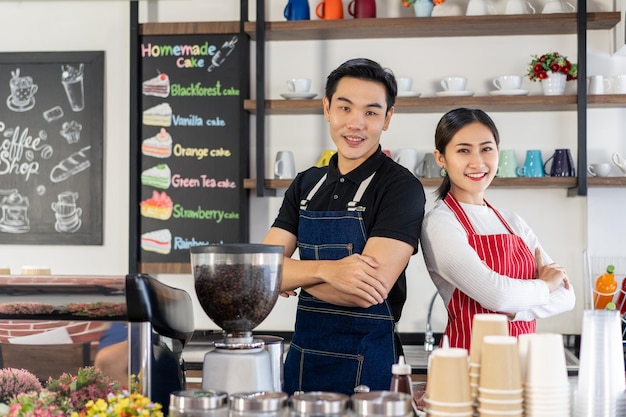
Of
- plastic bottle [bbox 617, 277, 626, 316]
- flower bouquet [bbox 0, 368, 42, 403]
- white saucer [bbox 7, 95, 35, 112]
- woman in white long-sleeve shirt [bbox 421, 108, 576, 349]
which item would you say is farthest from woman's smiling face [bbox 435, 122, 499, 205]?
white saucer [bbox 7, 95, 35, 112]

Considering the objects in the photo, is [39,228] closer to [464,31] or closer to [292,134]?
[292,134]

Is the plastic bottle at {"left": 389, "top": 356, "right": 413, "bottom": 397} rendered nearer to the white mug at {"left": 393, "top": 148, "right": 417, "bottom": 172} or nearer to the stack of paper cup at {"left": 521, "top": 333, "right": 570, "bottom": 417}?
the stack of paper cup at {"left": 521, "top": 333, "right": 570, "bottom": 417}

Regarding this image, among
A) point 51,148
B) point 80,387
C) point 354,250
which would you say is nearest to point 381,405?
point 80,387

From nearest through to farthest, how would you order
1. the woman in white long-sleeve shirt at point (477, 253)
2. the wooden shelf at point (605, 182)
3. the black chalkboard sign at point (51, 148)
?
the woman in white long-sleeve shirt at point (477, 253) → the wooden shelf at point (605, 182) → the black chalkboard sign at point (51, 148)

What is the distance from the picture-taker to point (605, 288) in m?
3.61

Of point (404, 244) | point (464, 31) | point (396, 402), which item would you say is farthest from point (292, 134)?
point (396, 402)

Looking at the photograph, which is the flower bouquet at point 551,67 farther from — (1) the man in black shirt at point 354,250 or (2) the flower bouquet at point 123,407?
(2) the flower bouquet at point 123,407

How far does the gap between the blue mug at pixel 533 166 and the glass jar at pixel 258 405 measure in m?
2.51

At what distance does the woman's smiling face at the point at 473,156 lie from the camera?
202cm

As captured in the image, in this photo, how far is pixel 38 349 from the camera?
1.55 meters

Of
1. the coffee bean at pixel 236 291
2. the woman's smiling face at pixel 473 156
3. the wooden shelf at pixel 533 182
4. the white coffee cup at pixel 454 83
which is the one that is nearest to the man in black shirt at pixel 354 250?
the woman's smiling face at pixel 473 156

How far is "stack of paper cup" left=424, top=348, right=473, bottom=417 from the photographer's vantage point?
130cm

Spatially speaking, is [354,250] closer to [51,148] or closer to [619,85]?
[619,85]

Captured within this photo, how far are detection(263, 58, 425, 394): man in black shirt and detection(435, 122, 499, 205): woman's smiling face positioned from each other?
108 mm
